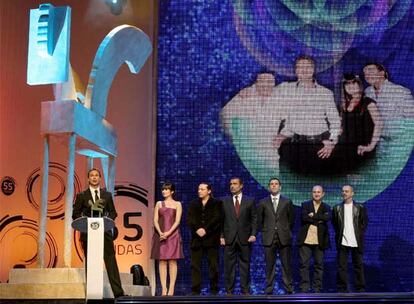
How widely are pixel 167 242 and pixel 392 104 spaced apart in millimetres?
3964

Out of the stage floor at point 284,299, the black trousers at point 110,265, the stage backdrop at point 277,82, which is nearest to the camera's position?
the stage floor at point 284,299

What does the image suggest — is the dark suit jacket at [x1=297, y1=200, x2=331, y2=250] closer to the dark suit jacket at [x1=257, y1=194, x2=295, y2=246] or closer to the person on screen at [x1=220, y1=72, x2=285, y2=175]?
the dark suit jacket at [x1=257, y1=194, x2=295, y2=246]

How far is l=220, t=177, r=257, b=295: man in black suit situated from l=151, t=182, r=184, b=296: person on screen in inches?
19.4

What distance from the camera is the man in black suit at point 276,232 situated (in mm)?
7812

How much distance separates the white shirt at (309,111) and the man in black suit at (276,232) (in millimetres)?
2372

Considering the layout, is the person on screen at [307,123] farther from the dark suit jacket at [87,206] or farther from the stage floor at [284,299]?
the stage floor at [284,299]

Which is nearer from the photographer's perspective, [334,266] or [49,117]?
[49,117]

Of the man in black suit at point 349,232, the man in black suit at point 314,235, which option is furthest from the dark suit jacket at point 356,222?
the man in black suit at point 314,235

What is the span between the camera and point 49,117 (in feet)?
23.1

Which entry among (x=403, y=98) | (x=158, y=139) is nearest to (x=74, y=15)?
(x=158, y=139)

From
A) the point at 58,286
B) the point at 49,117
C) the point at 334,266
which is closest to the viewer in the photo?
the point at 58,286

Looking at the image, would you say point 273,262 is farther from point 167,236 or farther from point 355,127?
point 355,127

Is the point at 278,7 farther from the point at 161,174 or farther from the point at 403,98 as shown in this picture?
the point at 161,174

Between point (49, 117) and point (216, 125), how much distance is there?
3.50 m
